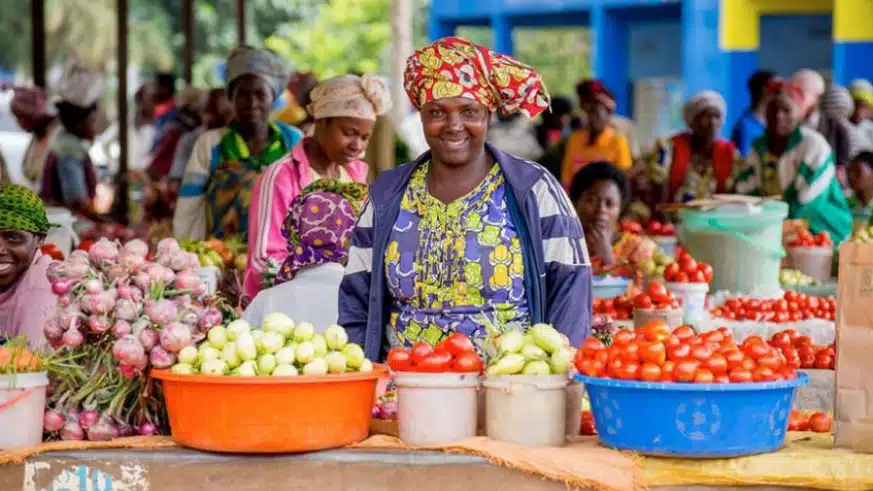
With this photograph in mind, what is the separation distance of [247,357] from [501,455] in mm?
630

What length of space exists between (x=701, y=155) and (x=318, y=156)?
467 cm

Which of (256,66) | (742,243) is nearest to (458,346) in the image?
(742,243)

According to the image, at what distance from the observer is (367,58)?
29.5 meters

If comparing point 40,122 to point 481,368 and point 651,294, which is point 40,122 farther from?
point 481,368

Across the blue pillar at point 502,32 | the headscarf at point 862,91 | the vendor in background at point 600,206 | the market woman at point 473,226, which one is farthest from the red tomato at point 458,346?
the blue pillar at point 502,32

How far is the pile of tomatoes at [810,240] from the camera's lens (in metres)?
8.05

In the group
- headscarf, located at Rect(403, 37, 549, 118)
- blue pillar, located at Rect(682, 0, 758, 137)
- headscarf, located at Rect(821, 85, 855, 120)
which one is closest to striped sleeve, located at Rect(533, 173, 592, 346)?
headscarf, located at Rect(403, 37, 549, 118)

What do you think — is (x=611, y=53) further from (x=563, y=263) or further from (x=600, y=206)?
(x=563, y=263)

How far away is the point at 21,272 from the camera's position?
4.51 meters

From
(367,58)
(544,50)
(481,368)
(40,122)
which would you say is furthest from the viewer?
(544,50)

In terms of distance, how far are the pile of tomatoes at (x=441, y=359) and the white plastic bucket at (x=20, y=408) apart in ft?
2.84

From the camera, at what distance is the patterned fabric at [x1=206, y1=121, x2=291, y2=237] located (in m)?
7.31

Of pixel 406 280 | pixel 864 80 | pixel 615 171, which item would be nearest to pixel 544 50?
pixel 864 80

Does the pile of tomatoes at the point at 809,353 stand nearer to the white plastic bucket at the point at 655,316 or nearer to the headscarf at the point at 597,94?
the white plastic bucket at the point at 655,316
